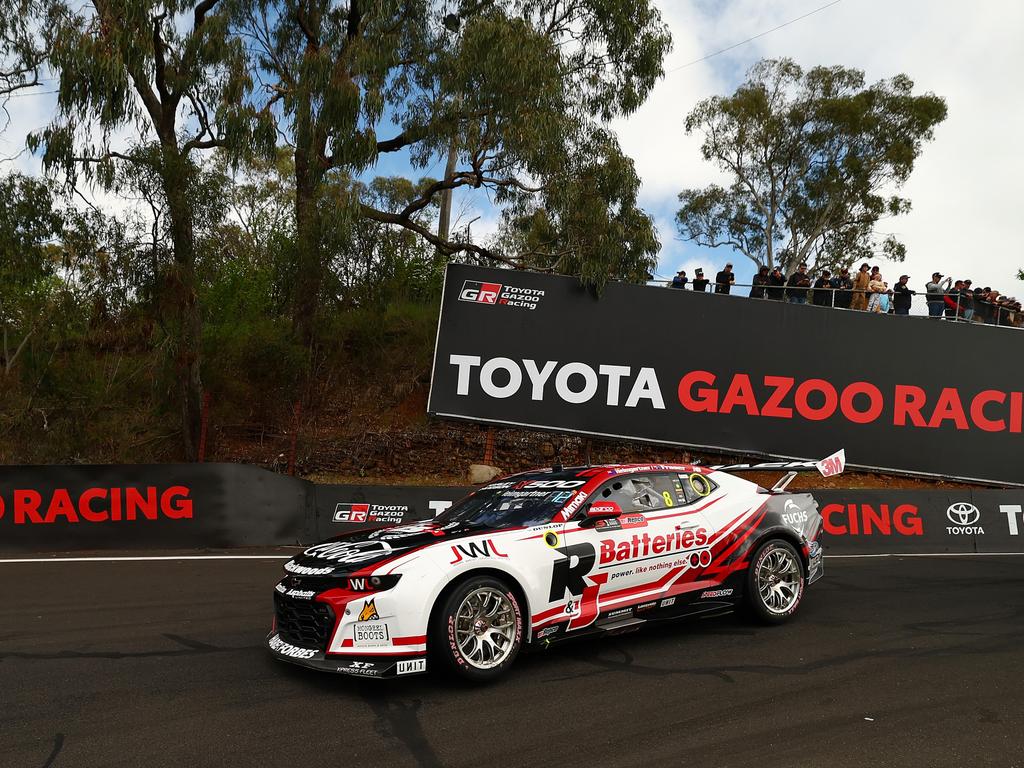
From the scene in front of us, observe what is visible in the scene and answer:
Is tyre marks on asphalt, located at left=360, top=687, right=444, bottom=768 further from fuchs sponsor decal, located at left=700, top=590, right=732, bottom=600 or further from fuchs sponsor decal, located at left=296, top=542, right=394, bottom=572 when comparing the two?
fuchs sponsor decal, located at left=700, top=590, right=732, bottom=600

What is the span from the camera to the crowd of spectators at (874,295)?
→ 2019 cm

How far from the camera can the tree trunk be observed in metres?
15.9

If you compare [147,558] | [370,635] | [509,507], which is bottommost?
[147,558]

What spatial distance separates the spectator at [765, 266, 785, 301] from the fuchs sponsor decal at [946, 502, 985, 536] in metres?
7.52

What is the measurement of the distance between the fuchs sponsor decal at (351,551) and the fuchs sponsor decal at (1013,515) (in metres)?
12.3

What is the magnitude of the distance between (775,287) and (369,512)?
1194 centimetres

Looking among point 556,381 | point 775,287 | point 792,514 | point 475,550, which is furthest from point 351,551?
point 775,287

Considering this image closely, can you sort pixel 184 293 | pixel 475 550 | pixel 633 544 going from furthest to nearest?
pixel 184 293, pixel 633 544, pixel 475 550

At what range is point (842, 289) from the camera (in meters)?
20.3

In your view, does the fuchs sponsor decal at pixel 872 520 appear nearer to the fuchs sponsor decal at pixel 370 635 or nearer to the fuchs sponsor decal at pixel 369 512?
the fuchs sponsor decal at pixel 369 512

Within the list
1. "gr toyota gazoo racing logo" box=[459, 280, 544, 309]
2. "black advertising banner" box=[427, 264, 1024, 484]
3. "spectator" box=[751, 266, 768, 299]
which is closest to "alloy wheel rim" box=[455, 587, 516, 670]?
"black advertising banner" box=[427, 264, 1024, 484]

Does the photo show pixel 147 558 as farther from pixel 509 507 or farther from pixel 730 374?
pixel 730 374

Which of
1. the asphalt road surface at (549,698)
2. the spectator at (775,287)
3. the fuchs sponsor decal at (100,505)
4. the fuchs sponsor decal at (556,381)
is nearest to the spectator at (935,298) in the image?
the spectator at (775,287)

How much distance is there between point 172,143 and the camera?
1656cm
